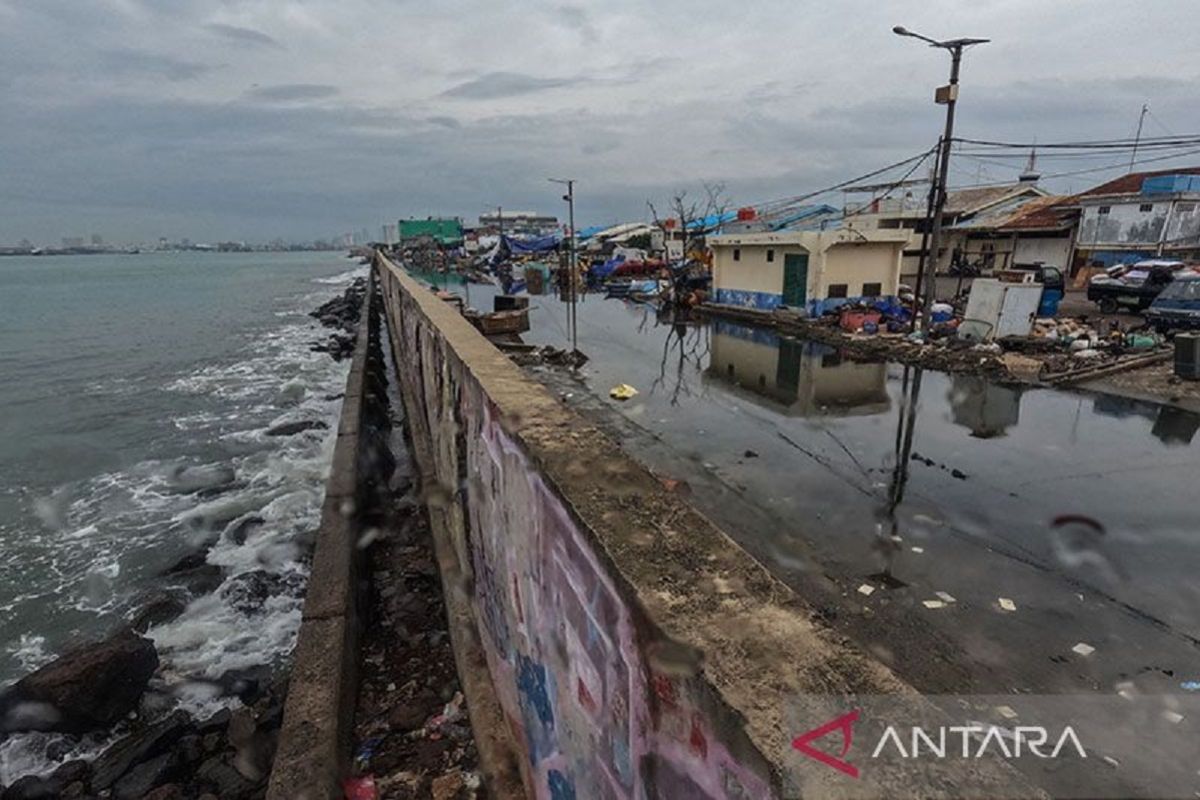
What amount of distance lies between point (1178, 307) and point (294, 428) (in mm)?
22910

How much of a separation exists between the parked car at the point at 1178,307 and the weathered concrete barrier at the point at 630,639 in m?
20.7

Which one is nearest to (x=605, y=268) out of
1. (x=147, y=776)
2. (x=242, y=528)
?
(x=242, y=528)

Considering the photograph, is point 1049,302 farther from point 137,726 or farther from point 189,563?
point 137,726

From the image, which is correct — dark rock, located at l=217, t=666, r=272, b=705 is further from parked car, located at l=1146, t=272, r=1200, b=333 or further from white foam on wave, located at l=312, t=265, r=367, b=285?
white foam on wave, located at l=312, t=265, r=367, b=285

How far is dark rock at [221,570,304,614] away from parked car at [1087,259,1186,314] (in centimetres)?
2460

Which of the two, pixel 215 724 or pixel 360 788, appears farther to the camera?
pixel 215 724

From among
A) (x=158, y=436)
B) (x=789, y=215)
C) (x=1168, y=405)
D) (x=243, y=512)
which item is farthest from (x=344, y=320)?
(x=1168, y=405)

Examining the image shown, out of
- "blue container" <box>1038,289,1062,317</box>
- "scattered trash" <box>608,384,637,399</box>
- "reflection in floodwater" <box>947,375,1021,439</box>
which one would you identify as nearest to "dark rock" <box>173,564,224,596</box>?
"scattered trash" <box>608,384,637,399</box>

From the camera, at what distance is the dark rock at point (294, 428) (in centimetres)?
1340

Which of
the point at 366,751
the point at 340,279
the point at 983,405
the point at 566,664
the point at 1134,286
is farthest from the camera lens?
the point at 340,279

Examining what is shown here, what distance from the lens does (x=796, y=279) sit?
23.2 metres

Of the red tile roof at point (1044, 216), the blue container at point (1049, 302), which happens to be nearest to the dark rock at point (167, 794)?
the blue container at point (1049, 302)

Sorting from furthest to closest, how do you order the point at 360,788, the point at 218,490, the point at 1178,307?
the point at 1178,307
the point at 218,490
the point at 360,788

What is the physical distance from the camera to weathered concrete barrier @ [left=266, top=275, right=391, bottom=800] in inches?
145
